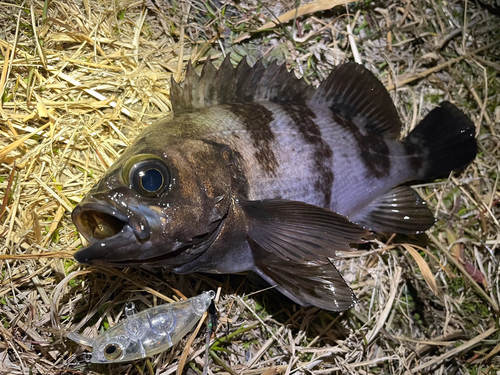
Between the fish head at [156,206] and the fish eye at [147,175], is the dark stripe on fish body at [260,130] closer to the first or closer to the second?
the fish head at [156,206]

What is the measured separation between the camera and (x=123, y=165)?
159cm

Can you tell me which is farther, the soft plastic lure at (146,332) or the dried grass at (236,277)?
the dried grass at (236,277)

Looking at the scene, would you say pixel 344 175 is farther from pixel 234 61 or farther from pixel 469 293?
pixel 469 293

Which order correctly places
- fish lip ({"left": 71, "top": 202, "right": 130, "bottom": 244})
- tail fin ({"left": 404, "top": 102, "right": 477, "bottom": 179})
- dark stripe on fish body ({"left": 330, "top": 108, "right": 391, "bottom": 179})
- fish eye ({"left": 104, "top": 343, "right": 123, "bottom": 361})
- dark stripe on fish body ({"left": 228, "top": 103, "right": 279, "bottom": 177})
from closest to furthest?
fish lip ({"left": 71, "top": 202, "right": 130, "bottom": 244}), fish eye ({"left": 104, "top": 343, "right": 123, "bottom": 361}), dark stripe on fish body ({"left": 228, "top": 103, "right": 279, "bottom": 177}), dark stripe on fish body ({"left": 330, "top": 108, "right": 391, "bottom": 179}), tail fin ({"left": 404, "top": 102, "right": 477, "bottom": 179})

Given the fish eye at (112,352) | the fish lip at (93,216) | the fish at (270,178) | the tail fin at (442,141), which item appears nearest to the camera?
the fish lip at (93,216)

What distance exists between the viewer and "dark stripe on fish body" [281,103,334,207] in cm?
209

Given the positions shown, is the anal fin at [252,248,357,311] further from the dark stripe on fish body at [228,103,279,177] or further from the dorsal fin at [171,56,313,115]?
the dorsal fin at [171,56,313,115]

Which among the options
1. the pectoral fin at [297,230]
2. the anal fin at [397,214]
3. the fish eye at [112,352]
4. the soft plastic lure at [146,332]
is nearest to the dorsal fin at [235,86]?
the pectoral fin at [297,230]

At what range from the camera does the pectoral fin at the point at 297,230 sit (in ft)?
5.89

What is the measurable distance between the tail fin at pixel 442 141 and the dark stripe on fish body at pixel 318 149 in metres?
0.63

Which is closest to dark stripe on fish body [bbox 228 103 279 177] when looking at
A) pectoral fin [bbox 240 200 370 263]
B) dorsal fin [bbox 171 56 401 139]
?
dorsal fin [bbox 171 56 401 139]

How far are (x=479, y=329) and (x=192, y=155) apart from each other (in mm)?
2062

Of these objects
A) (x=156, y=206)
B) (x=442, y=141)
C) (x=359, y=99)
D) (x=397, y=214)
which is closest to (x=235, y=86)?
(x=359, y=99)

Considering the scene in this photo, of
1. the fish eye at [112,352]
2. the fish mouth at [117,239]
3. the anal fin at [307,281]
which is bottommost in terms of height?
the fish eye at [112,352]
